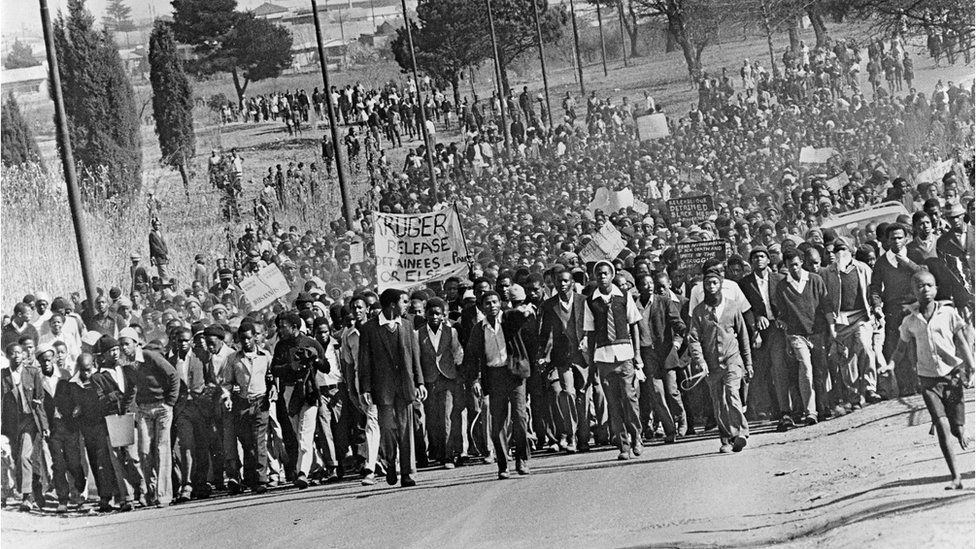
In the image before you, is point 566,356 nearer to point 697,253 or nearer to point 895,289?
point 697,253

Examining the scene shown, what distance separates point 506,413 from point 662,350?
139 centimetres

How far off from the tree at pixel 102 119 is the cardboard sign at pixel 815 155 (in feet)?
23.7

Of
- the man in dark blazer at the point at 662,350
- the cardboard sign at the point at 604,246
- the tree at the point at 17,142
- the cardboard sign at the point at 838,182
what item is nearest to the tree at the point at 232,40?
the tree at the point at 17,142

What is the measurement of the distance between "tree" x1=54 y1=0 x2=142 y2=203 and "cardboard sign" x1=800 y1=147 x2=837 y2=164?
7.21 m

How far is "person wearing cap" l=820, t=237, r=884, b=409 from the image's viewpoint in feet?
35.8

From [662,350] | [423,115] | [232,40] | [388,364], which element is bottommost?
[662,350]

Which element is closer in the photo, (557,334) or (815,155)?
(557,334)

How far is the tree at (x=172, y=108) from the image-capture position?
15.0 m

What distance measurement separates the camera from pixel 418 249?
12969 mm

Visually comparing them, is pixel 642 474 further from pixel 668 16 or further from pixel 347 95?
pixel 347 95

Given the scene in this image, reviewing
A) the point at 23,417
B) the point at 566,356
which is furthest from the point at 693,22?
the point at 23,417

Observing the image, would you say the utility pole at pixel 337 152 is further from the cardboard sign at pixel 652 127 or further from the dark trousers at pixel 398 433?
the dark trousers at pixel 398 433

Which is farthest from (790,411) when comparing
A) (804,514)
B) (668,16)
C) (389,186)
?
(389,186)

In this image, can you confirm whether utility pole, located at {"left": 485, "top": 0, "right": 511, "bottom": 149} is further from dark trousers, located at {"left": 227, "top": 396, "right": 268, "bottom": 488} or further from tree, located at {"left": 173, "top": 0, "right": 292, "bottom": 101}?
dark trousers, located at {"left": 227, "top": 396, "right": 268, "bottom": 488}
